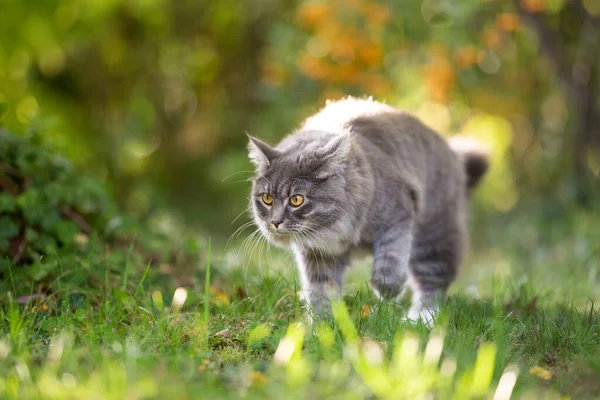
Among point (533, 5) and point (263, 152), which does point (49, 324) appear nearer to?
point (263, 152)

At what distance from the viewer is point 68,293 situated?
3.58m

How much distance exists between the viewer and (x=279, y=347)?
2711 mm

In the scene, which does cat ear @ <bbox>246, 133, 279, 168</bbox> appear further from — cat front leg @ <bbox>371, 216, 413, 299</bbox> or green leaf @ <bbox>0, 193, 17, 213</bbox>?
green leaf @ <bbox>0, 193, 17, 213</bbox>

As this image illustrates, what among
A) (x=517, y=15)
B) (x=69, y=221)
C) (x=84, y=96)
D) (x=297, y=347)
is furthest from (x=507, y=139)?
(x=297, y=347)

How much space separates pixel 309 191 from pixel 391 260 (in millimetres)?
604

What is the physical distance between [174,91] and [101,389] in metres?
9.03

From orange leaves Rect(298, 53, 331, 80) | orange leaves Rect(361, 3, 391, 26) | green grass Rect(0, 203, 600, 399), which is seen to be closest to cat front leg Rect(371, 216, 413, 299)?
green grass Rect(0, 203, 600, 399)

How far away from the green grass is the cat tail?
3.60ft

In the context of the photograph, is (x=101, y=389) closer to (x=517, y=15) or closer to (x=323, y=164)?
(x=323, y=164)

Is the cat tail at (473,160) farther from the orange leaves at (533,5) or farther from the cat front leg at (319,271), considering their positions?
the orange leaves at (533,5)

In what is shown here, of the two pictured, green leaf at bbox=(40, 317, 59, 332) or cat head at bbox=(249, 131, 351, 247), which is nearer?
green leaf at bbox=(40, 317, 59, 332)

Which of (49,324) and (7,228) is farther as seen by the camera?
(7,228)

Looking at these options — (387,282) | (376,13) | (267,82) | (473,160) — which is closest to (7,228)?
(387,282)

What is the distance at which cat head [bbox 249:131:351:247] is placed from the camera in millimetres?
3580
